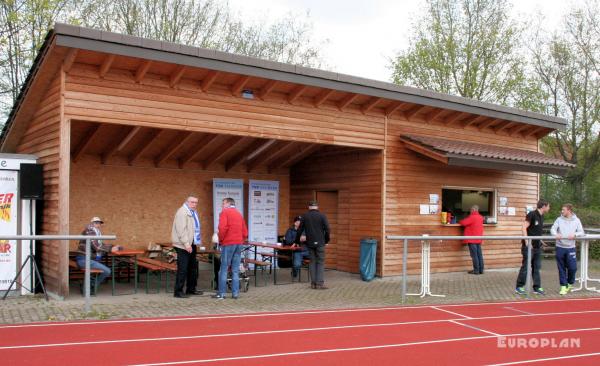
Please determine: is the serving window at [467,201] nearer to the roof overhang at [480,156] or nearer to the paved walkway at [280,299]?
the roof overhang at [480,156]

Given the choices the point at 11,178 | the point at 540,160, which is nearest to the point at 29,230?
the point at 11,178

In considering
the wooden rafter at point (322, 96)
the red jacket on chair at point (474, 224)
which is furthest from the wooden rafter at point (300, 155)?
the red jacket on chair at point (474, 224)

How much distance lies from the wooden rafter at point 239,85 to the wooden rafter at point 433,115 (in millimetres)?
5043

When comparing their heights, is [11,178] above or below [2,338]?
above

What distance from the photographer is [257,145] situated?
13625mm

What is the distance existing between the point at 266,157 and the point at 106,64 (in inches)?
229

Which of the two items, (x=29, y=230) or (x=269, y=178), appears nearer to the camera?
(x=29, y=230)

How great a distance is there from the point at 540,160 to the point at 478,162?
247 centimetres

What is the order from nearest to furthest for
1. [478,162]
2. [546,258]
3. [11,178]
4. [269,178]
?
1. [11,178]
2. [478,162]
3. [269,178]
4. [546,258]

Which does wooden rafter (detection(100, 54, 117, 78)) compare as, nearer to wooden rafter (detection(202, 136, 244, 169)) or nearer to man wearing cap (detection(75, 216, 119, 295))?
man wearing cap (detection(75, 216, 119, 295))

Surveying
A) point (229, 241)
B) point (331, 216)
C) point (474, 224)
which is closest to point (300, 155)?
point (331, 216)

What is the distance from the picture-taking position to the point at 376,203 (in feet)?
41.9

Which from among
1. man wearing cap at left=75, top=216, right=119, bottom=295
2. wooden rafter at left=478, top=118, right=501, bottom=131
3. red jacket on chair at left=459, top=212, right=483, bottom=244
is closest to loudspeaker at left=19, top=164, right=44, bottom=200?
man wearing cap at left=75, top=216, right=119, bottom=295

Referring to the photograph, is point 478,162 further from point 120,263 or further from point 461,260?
point 120,263
